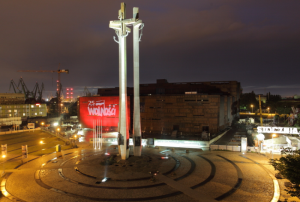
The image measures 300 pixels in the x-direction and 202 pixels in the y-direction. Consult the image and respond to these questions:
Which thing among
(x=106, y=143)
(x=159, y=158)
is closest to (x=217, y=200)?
(x=159, y=158)

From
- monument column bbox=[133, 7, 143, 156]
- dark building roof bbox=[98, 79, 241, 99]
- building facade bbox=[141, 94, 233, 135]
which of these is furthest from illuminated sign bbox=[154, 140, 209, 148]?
dark building roof bbox=[98, 79, 241, 99]

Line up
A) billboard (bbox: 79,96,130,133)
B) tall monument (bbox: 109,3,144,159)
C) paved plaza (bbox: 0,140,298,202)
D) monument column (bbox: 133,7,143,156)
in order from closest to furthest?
paved plaza (bbox: 0,140,298,202) → tall monument (bbox: 109,3,144,159) → monument column (bbox: 133,7,143,156) → billboard (bbox: 79,96,130,133)

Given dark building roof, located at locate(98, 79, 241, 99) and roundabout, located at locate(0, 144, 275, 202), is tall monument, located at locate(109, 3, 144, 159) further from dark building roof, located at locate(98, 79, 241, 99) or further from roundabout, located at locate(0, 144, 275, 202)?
dark building roof, located at locate(98, 79, 241, 99)

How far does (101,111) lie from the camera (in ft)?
204

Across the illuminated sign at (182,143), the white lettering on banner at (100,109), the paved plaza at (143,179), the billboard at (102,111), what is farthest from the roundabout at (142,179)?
the white lettering on banner at (100,109)

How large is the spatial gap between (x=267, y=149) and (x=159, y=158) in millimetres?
17019

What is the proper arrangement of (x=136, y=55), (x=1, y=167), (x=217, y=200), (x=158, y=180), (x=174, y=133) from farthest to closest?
(x=174, y=133) → (x=136, y=55) → (x=1, y=167) → (x=158, y=180) → (x=217, y=200)

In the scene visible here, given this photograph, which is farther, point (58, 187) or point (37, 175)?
point (37, 175)

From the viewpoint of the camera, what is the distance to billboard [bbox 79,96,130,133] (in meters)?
59.8

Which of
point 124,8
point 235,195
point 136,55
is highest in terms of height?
point 124,8

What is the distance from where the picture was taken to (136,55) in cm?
2594

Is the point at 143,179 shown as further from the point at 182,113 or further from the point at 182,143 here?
the point at 182,113

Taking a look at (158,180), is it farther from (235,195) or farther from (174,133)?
(174,133)

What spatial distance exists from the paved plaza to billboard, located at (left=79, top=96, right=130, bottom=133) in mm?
32003
